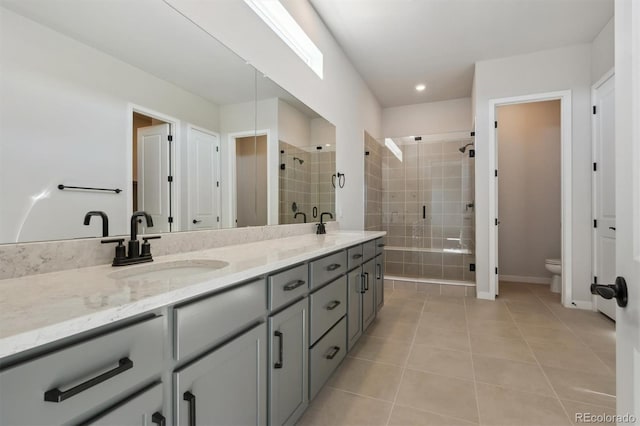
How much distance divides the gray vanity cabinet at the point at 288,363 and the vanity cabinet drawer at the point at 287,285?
46 mm

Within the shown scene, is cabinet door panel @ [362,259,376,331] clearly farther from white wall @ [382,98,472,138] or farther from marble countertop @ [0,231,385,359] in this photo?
white wall @ [382,98,472,138]

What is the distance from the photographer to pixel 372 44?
3.44 m

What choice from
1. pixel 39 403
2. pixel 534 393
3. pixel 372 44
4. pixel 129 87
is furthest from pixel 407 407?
pixel 372 44

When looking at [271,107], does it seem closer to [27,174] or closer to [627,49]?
[27,174]

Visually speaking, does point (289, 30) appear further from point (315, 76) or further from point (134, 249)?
point (134, 249)

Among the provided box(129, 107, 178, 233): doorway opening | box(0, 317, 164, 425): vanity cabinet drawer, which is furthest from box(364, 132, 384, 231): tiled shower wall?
box(0, 317, 164, 425): vanity cabinet drawer

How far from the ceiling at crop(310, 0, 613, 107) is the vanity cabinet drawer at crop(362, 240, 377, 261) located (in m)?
2.19

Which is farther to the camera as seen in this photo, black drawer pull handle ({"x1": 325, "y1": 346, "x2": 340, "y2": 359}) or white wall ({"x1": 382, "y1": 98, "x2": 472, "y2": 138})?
white wall ({"x1": 382, "y1": 98, "x2": 472, "y2": 138})

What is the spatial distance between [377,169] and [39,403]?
4.65 metres

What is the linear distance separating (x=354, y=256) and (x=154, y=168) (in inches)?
55.2

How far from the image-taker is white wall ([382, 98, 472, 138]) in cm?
502

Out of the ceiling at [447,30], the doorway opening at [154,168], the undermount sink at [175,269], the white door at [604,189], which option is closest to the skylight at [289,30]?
the ceiling at [447,30]

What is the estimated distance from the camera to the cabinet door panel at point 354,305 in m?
2.11

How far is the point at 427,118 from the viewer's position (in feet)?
17.1
